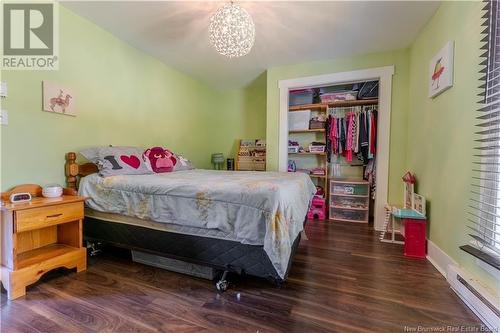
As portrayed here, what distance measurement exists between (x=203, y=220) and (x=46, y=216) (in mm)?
1102

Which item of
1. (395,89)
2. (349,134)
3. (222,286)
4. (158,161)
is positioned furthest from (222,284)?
(395,89)

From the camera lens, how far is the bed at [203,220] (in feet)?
4.48

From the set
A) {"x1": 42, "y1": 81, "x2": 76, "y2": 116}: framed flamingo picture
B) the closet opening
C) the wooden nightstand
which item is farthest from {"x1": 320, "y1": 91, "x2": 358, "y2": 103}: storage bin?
the wooden nightstand

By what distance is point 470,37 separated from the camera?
4.99 feet

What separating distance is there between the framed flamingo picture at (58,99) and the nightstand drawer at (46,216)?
3.04 feet

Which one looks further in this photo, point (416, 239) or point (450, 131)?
point (416, 239)

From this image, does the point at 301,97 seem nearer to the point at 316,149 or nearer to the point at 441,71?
the point at 316,149

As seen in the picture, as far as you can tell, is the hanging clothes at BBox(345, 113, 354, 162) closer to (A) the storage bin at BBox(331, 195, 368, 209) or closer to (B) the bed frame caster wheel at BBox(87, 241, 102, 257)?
(A) the storage bin at BBox(331, 195, 368, 209)

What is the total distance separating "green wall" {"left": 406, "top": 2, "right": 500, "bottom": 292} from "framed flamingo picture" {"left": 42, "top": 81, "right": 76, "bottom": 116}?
3231 mm

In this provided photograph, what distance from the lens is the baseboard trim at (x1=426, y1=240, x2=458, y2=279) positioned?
66.8 inches

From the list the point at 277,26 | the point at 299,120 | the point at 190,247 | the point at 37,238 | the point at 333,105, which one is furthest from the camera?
the point at 299,120

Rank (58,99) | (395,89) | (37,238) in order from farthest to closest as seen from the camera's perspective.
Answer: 1. (395,89)
2. (58,99)
3. (37,238)

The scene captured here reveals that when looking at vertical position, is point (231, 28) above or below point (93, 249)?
above

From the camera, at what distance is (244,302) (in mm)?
1383
